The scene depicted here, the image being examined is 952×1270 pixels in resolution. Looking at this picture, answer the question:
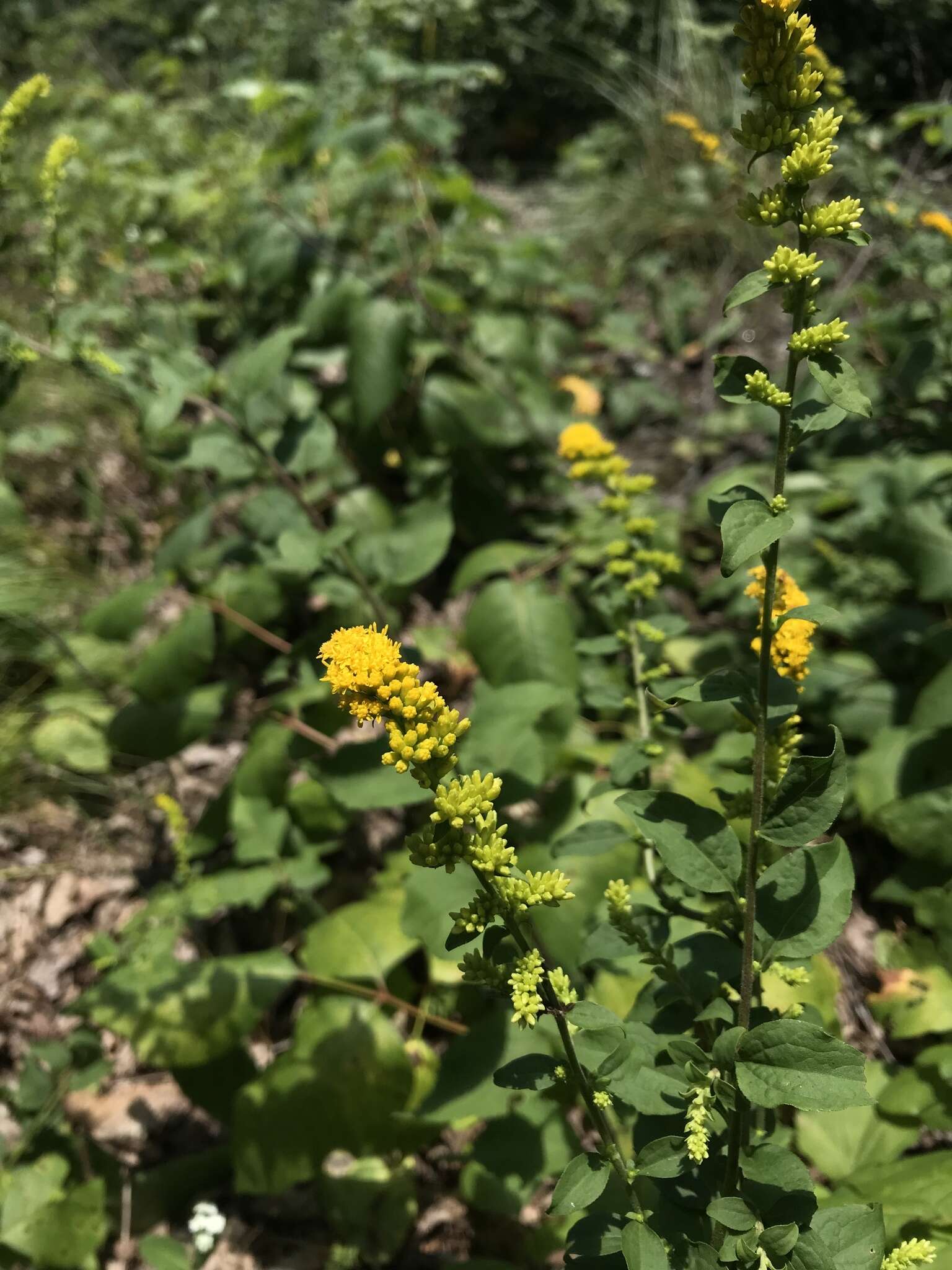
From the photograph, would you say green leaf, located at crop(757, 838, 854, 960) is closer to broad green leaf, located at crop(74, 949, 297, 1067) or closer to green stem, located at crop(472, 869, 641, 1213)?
green stem, located at crop(472, 869, 641, 1213)

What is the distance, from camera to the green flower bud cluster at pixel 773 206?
101cm

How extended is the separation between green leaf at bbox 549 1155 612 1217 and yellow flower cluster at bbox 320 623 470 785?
1.75ft

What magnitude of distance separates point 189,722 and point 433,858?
1.76 meters

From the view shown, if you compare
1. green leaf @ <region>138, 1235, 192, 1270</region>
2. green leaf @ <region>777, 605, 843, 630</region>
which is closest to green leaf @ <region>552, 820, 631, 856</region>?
green leaf @ <region>777, 605, 843, 630</region>

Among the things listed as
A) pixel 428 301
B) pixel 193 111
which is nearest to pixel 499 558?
pixel 428 301

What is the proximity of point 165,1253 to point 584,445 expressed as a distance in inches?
75.2

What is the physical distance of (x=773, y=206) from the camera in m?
1.01

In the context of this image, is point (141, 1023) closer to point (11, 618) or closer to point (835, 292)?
point (11, 618)

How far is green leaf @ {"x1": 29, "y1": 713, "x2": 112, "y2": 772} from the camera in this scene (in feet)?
9.54

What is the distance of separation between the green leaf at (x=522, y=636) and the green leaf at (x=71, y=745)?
143 centimetres

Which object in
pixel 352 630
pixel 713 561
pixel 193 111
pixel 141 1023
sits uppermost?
pixel 193 111

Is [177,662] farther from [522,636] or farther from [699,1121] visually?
[699,1121]

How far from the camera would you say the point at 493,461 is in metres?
3.37

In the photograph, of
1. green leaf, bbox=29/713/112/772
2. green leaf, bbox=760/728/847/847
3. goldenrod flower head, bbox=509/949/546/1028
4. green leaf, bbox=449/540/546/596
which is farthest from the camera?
green leaf, bbox=29/713/112/772
